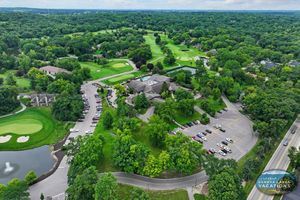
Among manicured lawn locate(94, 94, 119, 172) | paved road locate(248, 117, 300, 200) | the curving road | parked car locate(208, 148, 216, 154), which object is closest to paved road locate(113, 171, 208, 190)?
the curving road

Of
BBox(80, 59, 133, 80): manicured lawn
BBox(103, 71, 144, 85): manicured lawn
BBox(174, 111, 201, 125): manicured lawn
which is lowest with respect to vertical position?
BBox(174, 111, 201, 125): manicured lawn

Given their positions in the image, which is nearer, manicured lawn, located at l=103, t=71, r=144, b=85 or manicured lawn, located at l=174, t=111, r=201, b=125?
manicured lawn, located at l=174, t=111, r=201, b=125

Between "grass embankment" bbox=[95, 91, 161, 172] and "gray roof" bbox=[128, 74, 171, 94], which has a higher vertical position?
"gray roof" bbox=[128, 74, 171, 94]

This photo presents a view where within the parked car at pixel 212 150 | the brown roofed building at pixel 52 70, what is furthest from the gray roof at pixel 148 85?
the parked car at pixel 212 150

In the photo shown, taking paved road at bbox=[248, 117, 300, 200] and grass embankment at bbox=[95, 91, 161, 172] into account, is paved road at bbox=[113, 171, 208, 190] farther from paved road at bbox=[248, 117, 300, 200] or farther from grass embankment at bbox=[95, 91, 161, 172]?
paved road at bbox=[248, 117, 300, 200]

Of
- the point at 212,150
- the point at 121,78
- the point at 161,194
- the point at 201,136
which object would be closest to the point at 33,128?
the point at 161,194

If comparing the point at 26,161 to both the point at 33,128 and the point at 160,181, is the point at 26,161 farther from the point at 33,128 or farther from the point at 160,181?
the point at 160,181

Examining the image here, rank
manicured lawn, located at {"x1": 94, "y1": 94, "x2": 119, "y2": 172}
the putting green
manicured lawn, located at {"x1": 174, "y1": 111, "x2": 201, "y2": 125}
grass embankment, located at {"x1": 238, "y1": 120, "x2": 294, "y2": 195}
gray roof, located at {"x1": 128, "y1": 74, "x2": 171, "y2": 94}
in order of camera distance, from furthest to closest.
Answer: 1. gray roof, located at {"x1": 128, "y1": 74, "x2": 171, "y2": 94}
2. manicured lawn, located at {"x1": 174, "y1": 111, "x2": 201, "y2": 125}
3. the putting green
4. manicured lawn, located at {"x1": 94, "y1": 94, "x2": 119, "y2": 172}
5. grass embankment, located at {"x1": 238, "y1": 120, "x2": 294, "y2": 195}
